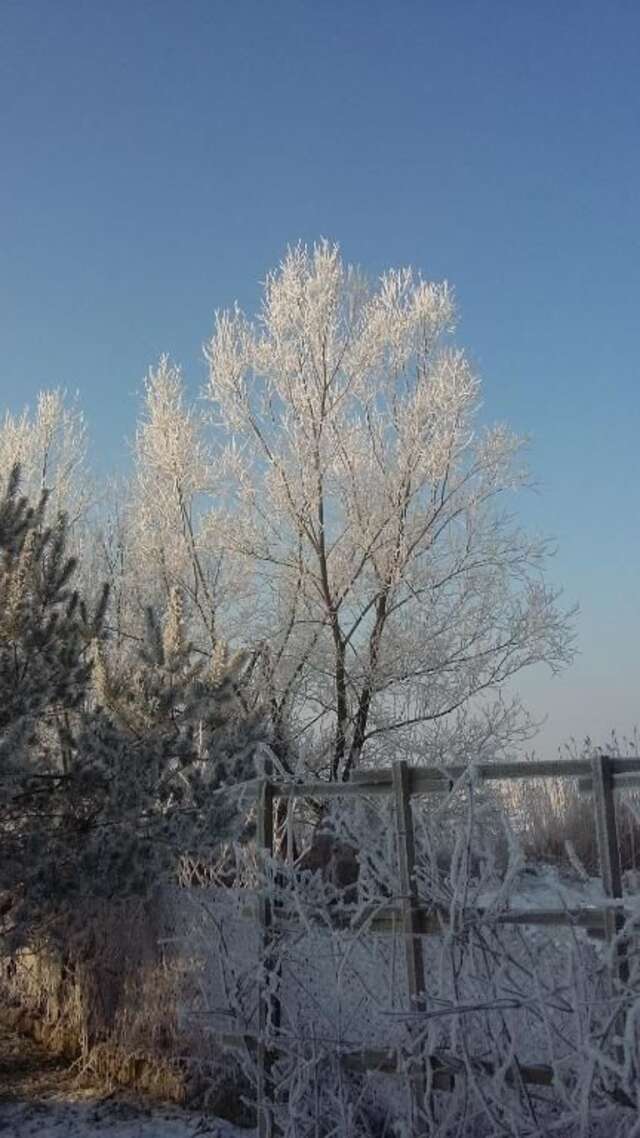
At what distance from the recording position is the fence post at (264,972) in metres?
4.58

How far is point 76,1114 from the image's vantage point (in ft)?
23.0

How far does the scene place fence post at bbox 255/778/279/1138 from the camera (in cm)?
458

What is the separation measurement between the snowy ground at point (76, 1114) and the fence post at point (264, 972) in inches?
83.8

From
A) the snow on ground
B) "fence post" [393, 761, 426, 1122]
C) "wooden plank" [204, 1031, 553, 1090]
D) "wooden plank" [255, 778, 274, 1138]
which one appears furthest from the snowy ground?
"fence post" [393, 761, 426, 1122]

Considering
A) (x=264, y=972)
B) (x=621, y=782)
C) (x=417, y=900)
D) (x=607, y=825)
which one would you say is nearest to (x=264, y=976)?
(x=264, y=972)

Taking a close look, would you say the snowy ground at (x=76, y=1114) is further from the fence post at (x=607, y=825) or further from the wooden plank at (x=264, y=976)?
the fence post at (x=607, y=825)

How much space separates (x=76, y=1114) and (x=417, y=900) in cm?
385

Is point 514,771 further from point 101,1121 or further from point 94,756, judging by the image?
point 94,756

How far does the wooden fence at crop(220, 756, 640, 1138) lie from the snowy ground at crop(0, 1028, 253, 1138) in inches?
86.5

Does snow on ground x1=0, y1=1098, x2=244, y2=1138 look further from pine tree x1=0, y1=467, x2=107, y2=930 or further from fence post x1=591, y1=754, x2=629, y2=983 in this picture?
fence post x1=591, y1=754, x2=629, y2=983

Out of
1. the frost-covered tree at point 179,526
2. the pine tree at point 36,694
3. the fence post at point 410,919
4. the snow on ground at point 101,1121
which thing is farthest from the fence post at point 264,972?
the frost-covered tree at point 179,526

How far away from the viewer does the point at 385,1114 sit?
5.17m

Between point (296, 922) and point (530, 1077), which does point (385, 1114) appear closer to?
point (296, 922)

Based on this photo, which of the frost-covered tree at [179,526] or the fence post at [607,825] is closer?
the fence post at [607,825]
